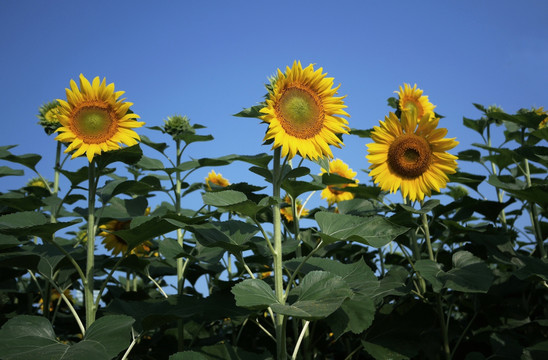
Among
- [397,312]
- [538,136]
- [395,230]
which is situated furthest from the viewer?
[538,136]

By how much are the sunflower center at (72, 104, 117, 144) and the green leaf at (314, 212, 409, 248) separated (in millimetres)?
1168

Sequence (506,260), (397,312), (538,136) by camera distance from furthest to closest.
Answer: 1. (538,136)
2. (397,312)
3. (506,260)

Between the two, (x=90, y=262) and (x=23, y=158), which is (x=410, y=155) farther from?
(x=23, y=158)

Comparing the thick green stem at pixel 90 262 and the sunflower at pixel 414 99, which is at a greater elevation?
the sunflower at pixel 414 99

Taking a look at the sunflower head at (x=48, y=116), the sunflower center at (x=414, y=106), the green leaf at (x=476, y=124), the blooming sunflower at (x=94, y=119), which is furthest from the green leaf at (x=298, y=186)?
the green leaf at (x=476, y=124)

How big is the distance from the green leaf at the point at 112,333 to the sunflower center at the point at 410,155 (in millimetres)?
1765

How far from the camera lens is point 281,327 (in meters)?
2.13

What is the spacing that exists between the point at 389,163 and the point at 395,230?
3.43ft

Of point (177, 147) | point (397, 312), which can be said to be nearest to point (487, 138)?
point (397, 312)

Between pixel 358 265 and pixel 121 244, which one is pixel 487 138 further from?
pixel 121 244

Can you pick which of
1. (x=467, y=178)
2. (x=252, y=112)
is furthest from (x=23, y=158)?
(x=467, y=178)

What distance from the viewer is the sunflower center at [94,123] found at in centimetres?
254

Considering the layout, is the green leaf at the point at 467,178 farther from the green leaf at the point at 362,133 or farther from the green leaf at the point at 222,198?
the green leaf at the point at 222,198

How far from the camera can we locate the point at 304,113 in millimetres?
2355
